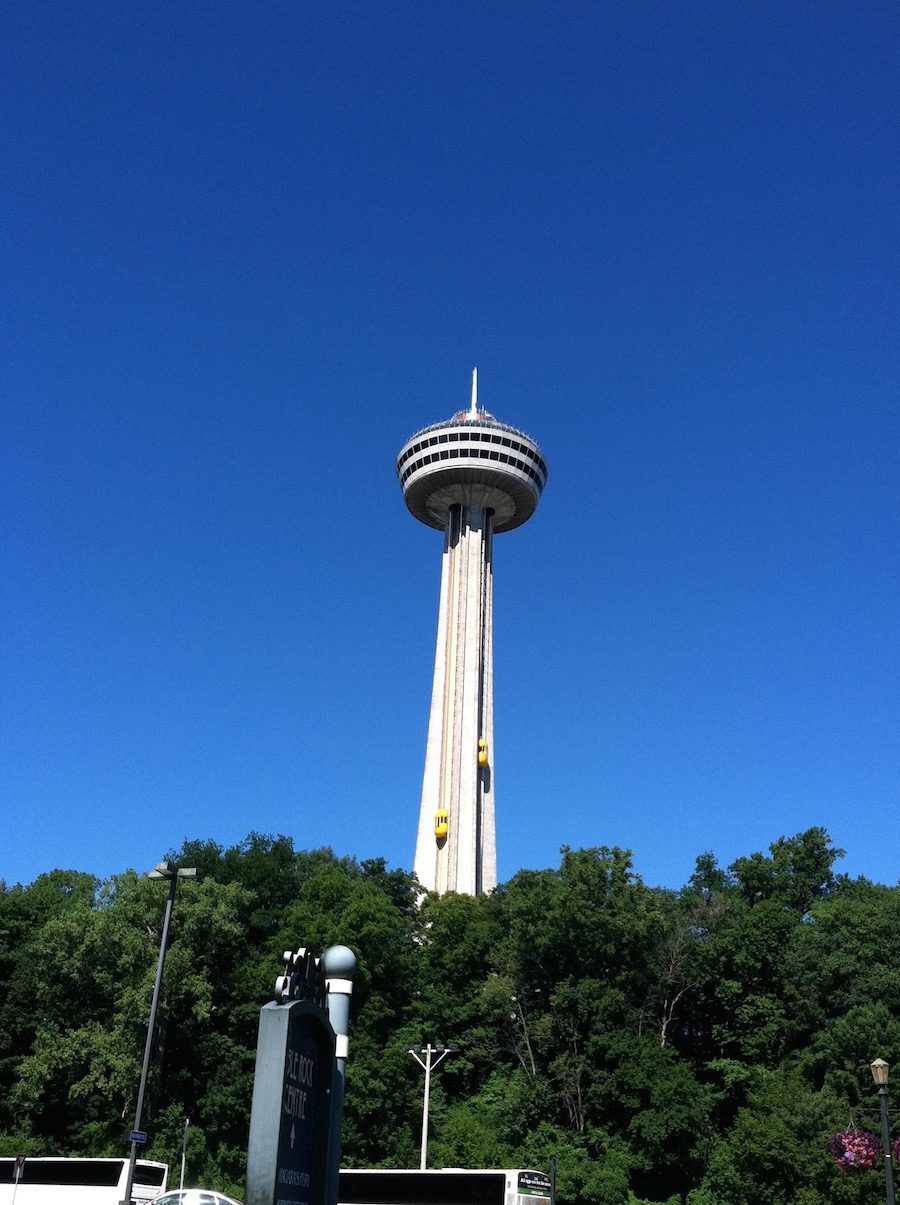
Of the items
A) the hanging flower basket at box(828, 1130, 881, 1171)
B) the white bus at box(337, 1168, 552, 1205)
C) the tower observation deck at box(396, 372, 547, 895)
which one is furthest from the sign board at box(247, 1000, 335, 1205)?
the tower observation deck at box(396, 372, 547, 895)

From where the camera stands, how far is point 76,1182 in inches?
1494

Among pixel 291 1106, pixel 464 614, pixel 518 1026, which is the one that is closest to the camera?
pixel 291 1106

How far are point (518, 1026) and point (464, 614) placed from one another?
142 ft

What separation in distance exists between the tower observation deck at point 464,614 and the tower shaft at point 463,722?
8 cm

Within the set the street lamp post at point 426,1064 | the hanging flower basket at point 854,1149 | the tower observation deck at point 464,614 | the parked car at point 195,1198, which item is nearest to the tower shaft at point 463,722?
the tower observation deck at point 464,614

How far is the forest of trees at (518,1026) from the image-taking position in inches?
1677

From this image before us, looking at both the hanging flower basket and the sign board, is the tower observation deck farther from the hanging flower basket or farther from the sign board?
the sign board

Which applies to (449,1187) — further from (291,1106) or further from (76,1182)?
(291,1106)

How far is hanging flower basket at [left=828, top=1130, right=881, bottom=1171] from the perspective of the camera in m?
38.1

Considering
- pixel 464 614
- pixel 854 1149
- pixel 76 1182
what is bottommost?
pixel 76 1182

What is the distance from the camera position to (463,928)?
191ft

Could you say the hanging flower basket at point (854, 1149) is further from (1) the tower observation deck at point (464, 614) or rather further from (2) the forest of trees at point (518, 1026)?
(1) the tower observation deck at point (464, 614)

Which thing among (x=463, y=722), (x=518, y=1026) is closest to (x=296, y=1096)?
(x=518, y=1026)

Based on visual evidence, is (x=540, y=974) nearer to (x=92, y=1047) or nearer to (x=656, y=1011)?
(x=656, y=1011)
